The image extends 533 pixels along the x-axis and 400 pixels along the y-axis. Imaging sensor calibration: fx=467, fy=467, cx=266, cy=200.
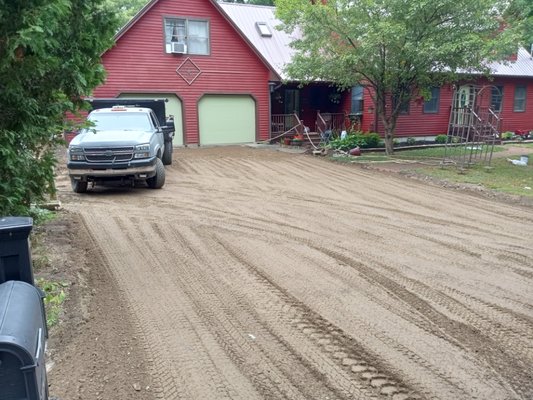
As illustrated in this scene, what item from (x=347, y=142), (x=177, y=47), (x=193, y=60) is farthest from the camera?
(x=193, y=60)

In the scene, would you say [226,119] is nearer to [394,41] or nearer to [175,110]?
[175,110]

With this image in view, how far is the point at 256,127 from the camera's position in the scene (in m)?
24.1

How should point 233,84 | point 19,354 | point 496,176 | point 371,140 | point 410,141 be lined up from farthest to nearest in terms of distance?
point 410,141 < point 233,84 < point 371,140 < point 496,176 < point 19,354

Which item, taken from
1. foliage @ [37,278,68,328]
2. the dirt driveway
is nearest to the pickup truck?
the dirt driveway

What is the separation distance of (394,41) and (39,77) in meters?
12.7

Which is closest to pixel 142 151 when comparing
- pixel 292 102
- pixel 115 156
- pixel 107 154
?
pixel 115 156

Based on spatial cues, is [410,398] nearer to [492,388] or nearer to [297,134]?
[492,388]

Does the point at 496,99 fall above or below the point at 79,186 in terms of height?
above

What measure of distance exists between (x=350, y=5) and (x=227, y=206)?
10.6 meters

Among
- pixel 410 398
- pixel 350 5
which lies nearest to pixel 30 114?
pixel 410 398

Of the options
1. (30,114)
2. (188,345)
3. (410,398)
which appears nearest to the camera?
(410,398)

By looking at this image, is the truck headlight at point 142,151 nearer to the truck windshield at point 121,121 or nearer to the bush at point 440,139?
the truck windshield at point 121,121

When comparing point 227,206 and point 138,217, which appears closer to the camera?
point 138,217

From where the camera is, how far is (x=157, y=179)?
1118 cm
